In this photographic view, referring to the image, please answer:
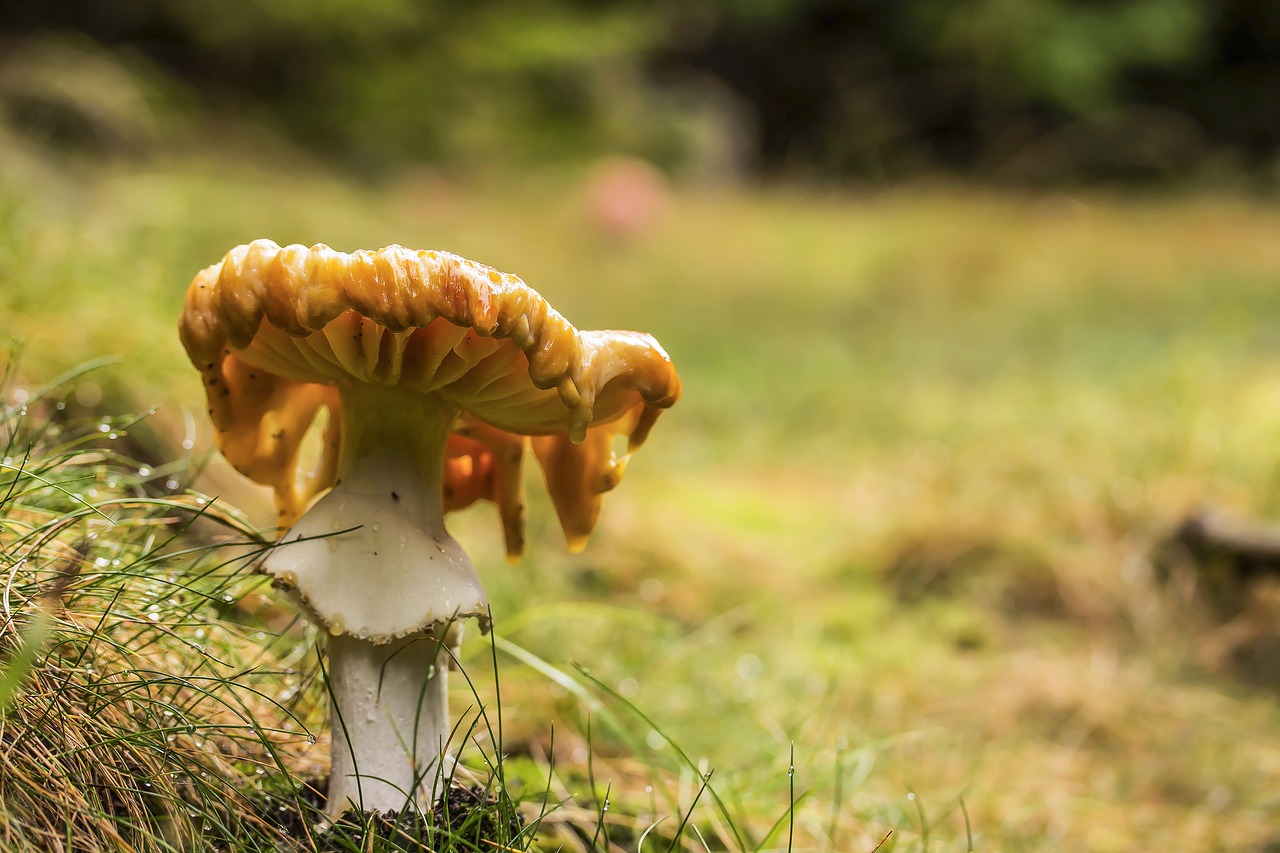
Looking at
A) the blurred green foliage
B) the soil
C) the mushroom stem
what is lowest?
the soil

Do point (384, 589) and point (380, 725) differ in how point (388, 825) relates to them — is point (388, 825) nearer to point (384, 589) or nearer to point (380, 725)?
point (380, 725)

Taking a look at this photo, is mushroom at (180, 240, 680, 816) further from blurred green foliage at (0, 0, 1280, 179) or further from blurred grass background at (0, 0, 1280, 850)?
blurred green foliage at (0, 0, 1280, 179)

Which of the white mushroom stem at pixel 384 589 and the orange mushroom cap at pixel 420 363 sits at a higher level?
the orange mushroom cap at pixel 420 363

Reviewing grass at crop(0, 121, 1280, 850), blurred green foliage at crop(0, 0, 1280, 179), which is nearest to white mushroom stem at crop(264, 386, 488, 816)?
grass at crop(0, 121, 1280, 850)

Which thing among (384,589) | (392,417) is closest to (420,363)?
(392,417)

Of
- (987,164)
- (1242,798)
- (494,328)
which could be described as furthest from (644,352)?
(987,164)

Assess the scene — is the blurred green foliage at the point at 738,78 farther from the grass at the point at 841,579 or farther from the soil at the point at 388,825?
the soil at the point at 388,825

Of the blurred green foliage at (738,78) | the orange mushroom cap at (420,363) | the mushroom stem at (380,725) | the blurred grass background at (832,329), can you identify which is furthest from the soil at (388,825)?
the blurred green foliage at (738,78)
